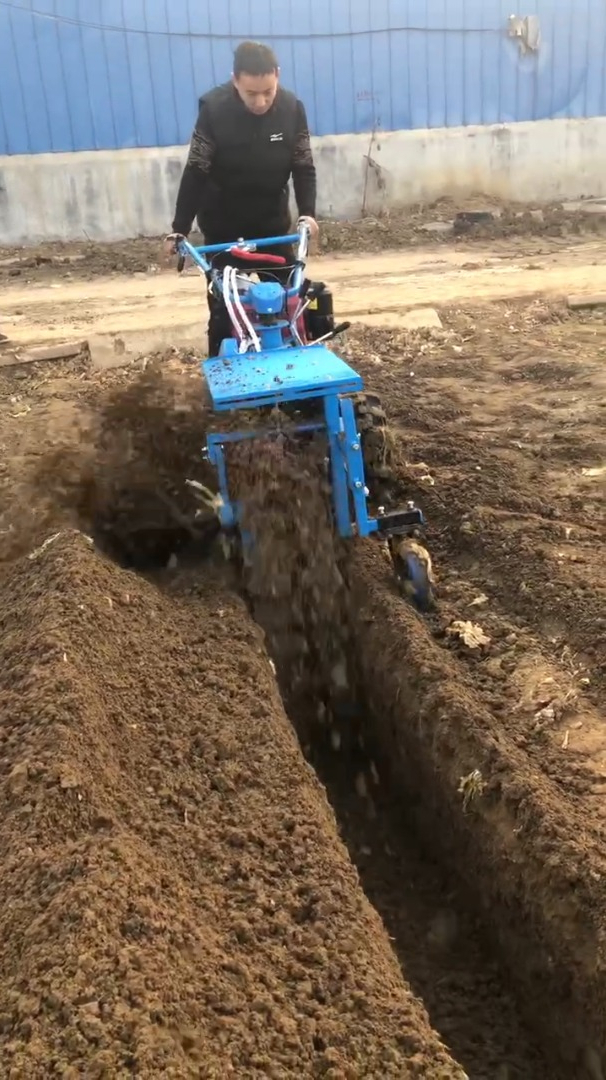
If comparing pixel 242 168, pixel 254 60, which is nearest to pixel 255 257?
pixel 242 168

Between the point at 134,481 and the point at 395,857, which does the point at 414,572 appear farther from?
the point at 134,481

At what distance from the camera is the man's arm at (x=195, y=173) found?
5215 mm

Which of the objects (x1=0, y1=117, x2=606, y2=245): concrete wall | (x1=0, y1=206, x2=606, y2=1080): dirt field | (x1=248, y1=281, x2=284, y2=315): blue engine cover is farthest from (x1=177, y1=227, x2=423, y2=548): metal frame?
(x1=0, y1=117, x2=606, y2=245): concrete wall

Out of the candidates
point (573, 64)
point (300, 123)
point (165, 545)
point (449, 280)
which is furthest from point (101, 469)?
point (573, 64)

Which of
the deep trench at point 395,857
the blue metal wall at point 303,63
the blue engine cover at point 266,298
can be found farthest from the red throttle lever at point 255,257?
the blue metal wall at point 303,63

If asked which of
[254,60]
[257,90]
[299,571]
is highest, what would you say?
[254,60]

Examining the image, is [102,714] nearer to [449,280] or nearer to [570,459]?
[570,459]

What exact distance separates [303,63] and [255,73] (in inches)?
417

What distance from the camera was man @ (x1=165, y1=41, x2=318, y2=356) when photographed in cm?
511

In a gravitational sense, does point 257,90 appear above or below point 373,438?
above

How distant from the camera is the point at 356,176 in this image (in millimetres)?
14742

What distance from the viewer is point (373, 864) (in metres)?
3.64

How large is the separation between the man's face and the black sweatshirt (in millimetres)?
93

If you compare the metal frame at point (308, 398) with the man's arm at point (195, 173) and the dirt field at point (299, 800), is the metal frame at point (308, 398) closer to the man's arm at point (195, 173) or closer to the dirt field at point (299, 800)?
the dirt field at point (299, 800)
